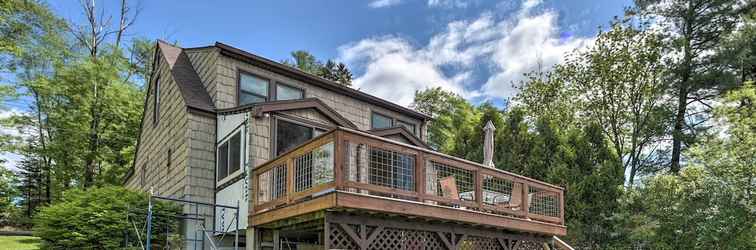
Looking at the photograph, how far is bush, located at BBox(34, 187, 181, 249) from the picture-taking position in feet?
32.1

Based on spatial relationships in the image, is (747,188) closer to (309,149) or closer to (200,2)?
(309,149)

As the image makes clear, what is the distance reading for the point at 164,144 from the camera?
41.9ft

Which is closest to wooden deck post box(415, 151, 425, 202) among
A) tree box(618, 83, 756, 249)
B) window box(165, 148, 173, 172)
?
window box(165, 148, 173, 172)

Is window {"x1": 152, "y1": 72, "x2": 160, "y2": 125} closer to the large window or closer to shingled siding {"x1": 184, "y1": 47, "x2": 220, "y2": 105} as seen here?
shingled siding {"x1": 184, "y1": 47, "x2": 220, "y2": 105}

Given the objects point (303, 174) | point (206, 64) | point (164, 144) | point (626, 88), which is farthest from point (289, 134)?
point (626, 88)

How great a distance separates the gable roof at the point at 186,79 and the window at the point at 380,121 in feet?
15.8

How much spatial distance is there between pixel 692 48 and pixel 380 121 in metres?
13.8

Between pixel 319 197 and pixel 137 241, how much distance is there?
5.17 meters

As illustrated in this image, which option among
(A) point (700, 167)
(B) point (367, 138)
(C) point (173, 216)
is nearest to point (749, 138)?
(A) point (700, 167)

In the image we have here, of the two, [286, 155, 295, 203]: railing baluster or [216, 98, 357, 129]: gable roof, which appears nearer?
[286, 155, 295, 203]: railing baluster

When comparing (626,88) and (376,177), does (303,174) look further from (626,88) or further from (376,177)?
(626,88)

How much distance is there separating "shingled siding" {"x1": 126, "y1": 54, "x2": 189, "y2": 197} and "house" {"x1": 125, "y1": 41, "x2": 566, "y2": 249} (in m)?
0.05

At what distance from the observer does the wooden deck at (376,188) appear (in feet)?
23.2

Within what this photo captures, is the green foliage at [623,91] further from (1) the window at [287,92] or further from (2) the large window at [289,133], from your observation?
(2) the large window at [289,133]
